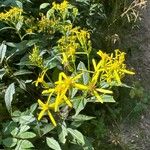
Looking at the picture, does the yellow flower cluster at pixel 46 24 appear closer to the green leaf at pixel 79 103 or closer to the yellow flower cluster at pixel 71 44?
the yellow flower cluster at pixel 71 44

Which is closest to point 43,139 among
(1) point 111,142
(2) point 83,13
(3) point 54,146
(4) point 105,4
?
(3) point 54,146

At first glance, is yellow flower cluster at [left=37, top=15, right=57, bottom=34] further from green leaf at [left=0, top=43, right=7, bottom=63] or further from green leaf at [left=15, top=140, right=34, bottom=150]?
green leaf at [left=15, top=140, right=34, bottom=150]

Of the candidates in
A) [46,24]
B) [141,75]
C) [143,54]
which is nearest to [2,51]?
[46,24]

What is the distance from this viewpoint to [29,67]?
2.38 metres

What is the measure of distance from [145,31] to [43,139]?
1.65 m

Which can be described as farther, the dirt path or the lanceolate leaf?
the dirt path

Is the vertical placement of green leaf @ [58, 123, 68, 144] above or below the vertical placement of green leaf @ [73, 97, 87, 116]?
below

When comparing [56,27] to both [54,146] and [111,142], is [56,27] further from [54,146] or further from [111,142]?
[111,142]

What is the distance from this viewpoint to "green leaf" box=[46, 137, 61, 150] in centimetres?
208

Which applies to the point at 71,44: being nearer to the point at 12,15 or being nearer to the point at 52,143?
the point at 12,15

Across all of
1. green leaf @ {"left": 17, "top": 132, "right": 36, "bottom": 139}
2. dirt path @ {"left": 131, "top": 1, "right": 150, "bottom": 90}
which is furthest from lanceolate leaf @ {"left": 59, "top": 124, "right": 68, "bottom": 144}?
dirt path @ {"left": 131, "top": 1, "right": 150, "bottom": 90}

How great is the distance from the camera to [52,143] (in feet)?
6.94

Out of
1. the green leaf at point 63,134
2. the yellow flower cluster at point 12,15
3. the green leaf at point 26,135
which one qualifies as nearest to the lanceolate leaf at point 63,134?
the green leaf at point 63,134

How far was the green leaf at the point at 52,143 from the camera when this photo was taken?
2.08 m
